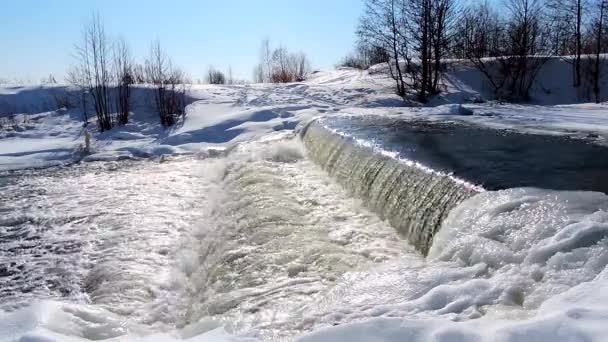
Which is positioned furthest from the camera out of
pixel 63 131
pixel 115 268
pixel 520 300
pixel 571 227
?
pixel 63 131

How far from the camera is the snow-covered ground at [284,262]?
253 cm

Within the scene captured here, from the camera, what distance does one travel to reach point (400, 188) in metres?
4.98

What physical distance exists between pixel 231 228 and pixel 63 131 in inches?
377

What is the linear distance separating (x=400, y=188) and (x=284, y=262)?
1589 mm

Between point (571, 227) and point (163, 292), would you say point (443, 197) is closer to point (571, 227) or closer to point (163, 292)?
point (571, 227)

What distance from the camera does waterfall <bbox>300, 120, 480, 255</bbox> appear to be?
415 centimetres

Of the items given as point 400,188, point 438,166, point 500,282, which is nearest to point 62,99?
point 400,188

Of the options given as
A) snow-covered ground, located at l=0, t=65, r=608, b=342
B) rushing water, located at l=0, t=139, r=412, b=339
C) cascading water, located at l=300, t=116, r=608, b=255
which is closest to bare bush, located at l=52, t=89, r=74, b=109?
snow-covered ground, located at l=0, t=65, r=608, b=342

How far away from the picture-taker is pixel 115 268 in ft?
14.0

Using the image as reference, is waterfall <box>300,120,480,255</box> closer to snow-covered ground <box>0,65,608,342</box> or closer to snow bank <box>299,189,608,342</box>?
snow-covered ground <box>0,65,608,342</box>

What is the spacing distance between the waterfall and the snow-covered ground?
0.48ft

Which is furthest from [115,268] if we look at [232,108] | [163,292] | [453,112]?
[232,108]

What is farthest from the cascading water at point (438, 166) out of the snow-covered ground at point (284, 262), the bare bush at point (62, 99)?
the bare bush at point (62, 99)

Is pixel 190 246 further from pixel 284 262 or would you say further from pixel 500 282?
pixel 500 282
